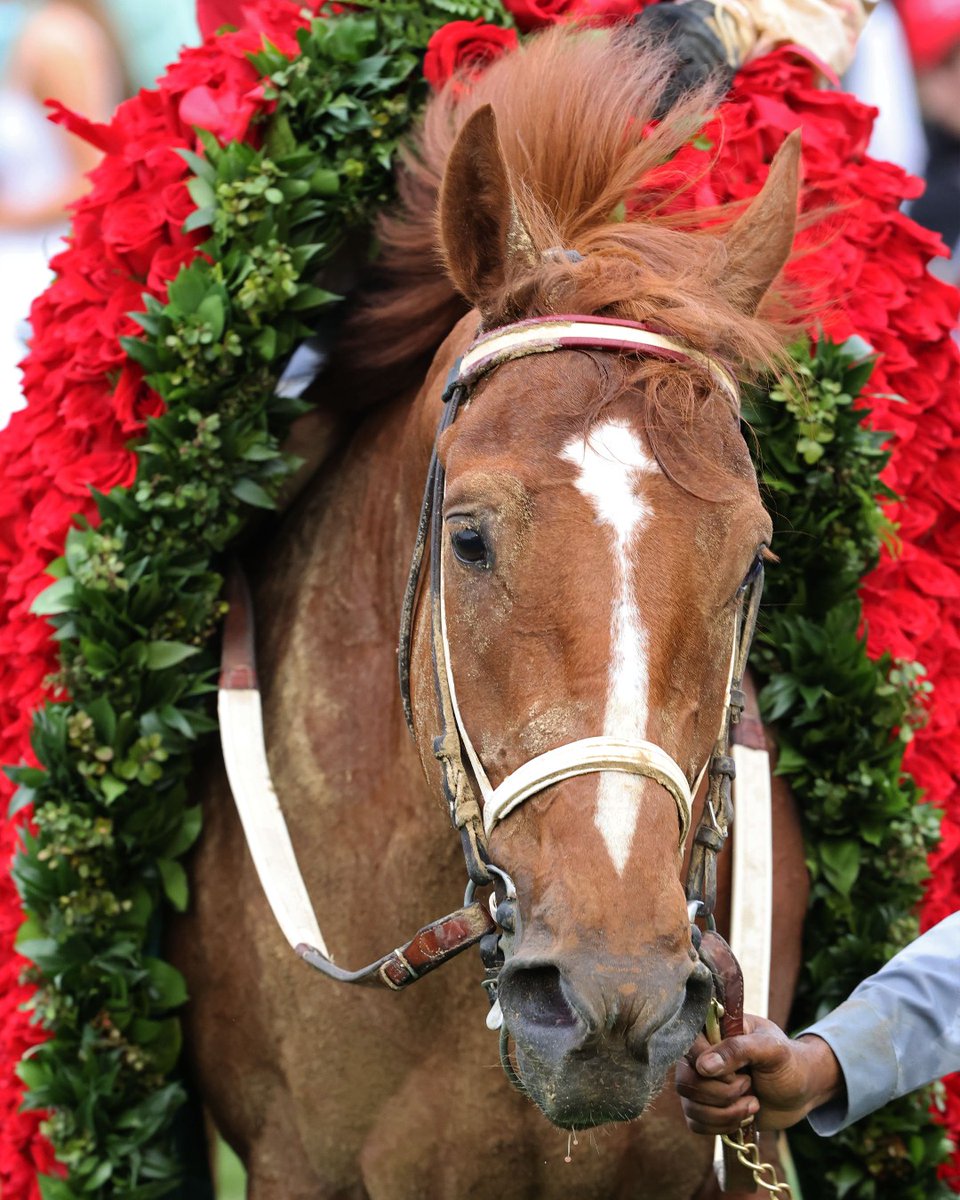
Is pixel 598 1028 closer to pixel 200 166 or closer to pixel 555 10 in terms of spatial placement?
pixel 200 166

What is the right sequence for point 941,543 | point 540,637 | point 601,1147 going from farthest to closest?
1. point 941,543
2. point 601,1147
3. point 540,637

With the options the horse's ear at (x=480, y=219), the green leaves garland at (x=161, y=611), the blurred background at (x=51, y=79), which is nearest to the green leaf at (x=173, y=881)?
the green leaves garland at (x=161, y=611)

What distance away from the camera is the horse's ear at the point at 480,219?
2.17 m

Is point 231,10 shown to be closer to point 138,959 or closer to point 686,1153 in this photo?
point 138,959

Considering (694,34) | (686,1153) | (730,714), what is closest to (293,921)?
(686,1153)

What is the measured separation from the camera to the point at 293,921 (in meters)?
2.56

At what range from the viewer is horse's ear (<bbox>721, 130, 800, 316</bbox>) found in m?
2.28

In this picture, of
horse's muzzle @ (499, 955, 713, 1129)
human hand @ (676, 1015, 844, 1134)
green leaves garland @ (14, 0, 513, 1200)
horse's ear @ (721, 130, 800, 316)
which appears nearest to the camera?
horse's muzzle @ (499, 955, 713, 1129)

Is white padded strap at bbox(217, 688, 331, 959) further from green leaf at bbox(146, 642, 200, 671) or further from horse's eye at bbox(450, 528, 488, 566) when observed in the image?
horse's eye at bbox(450, 528, 488, 566)

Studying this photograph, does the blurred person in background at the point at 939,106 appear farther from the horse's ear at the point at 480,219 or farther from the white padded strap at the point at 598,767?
the white padded strap at the point at 598,767

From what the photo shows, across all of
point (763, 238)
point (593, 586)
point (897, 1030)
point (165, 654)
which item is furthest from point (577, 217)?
point (897, 1030)

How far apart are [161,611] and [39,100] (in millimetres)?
3949

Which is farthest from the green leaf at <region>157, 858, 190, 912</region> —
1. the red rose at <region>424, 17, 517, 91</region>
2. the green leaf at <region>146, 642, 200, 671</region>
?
the red rose at <region>424, 17, 517, 91</region>

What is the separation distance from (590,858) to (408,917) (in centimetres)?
85
